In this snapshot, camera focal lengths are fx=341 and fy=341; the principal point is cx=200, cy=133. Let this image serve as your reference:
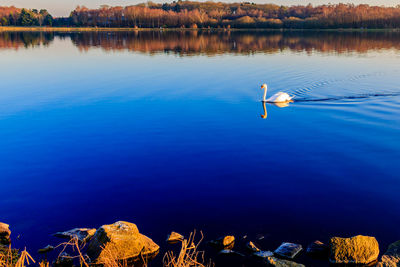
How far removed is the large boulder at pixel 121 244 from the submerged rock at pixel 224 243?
5.35ft

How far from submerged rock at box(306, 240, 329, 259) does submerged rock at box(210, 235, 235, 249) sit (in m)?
2.11

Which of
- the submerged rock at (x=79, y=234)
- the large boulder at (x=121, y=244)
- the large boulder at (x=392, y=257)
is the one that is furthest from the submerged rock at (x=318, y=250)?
the submerged rock at (x=79, y=234)

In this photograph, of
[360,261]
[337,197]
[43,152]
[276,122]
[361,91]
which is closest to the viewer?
[360,261]

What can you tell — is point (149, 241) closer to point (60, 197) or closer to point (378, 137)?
point (60, 197)

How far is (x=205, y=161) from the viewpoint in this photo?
15.6 metres

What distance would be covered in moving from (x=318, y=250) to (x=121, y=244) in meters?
5.42

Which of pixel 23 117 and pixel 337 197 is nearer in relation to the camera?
pixel 337 197

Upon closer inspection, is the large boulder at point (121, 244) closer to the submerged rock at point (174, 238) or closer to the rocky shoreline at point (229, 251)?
the rocky shoreline at point (229, 251)

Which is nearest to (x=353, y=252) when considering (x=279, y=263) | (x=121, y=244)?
(x=279, y=263)

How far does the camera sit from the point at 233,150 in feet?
55.7

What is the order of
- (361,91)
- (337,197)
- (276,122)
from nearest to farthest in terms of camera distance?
1. (337,197)
2. (276,122)
3. (361,91)

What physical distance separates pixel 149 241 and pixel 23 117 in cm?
1754

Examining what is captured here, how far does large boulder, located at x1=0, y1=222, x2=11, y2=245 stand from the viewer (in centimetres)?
998

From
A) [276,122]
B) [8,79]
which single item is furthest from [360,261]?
[8,79]
